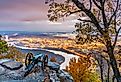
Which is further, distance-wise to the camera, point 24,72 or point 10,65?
point 10,65

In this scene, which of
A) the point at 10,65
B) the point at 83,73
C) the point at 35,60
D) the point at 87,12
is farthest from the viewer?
the point at 83,73

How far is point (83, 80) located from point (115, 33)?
38.2 m

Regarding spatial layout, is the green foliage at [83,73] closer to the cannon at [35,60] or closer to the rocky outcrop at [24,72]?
the rocky outcrop at [24,72]

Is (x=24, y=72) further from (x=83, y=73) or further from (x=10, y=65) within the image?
(x=83, y=73)

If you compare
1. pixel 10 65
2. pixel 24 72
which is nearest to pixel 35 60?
pixel 24 72

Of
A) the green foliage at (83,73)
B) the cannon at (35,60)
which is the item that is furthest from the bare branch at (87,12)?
the green foliage at (83,73)

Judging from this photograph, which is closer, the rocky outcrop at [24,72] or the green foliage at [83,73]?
the rocky outcrop at [24,72]

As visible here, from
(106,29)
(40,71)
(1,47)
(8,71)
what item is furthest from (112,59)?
(1,47)

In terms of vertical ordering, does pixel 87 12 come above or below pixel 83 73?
above

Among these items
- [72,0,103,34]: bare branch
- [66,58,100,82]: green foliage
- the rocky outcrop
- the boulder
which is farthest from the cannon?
[66,58,100,82]: green foliage

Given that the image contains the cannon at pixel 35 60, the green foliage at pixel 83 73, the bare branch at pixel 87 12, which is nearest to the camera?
the bare branch at pixel 87 12

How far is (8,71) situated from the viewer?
41.1ft

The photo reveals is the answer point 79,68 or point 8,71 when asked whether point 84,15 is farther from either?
point 79,68

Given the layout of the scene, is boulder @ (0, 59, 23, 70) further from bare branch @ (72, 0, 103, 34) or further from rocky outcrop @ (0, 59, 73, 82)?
bare branch @ (72, 0, 103, 34)
